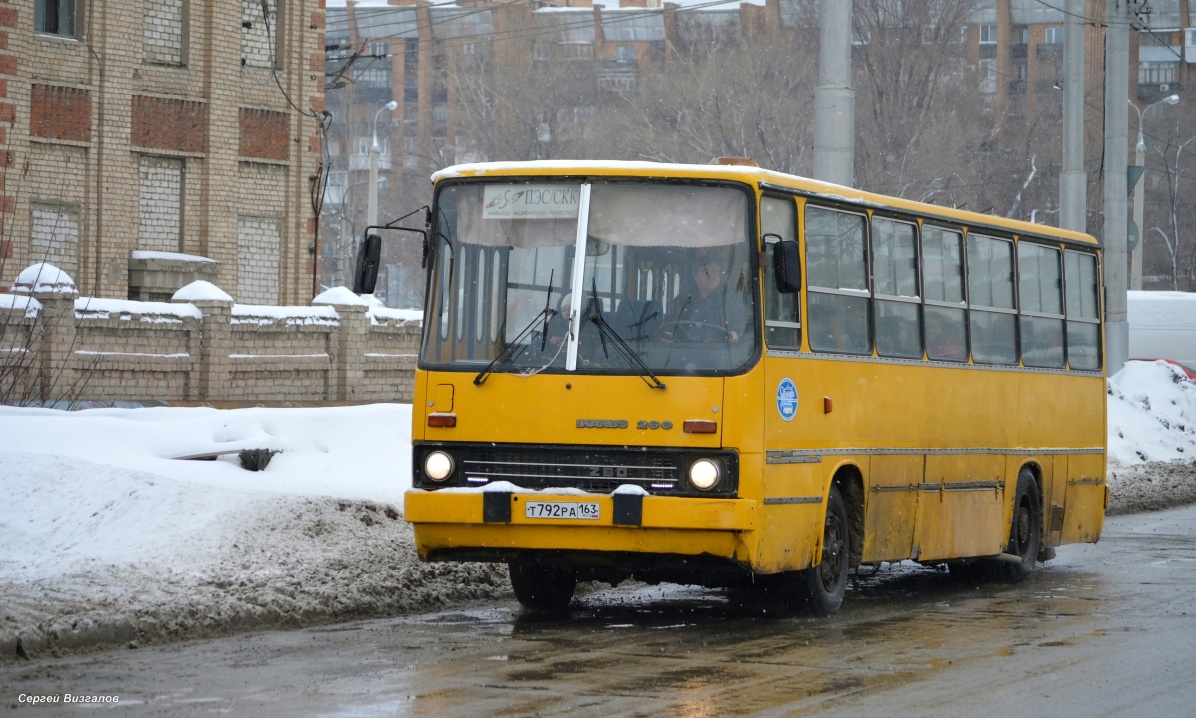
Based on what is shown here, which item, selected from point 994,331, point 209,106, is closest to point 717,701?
point 994,331

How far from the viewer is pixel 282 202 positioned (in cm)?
3562

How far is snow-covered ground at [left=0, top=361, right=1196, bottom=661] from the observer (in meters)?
9.89

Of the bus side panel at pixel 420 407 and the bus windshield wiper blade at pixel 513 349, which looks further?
the bus side panel at pixel 420 407

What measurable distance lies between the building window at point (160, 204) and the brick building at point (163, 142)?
3cm

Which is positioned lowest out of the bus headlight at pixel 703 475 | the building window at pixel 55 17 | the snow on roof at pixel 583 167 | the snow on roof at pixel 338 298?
the bus headlight at pixel 703 475

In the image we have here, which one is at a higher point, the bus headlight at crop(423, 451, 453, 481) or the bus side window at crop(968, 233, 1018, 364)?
the bus side window at crop(968, 233, 1018, 364)

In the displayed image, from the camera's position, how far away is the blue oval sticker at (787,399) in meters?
10.5

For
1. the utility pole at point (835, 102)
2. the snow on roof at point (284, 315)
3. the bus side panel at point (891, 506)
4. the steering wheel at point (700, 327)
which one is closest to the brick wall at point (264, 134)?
the snow on roof at point (284, 315)

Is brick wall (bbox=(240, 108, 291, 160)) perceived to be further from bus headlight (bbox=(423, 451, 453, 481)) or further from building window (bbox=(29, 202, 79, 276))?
bus headlight (bbox=(423, 451, 453, 481))

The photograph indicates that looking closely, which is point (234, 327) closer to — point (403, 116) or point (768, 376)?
point (768, 376)

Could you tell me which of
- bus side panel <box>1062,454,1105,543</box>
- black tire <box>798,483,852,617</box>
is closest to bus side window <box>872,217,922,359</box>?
black tire <box>798,483,852,617</box>

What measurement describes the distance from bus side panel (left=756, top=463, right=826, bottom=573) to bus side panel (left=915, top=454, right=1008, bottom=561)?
1907 mm

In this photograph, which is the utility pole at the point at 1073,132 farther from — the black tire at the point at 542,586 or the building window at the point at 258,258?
the black tire at the point at 542,586

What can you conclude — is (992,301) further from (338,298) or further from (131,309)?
(338,298)
